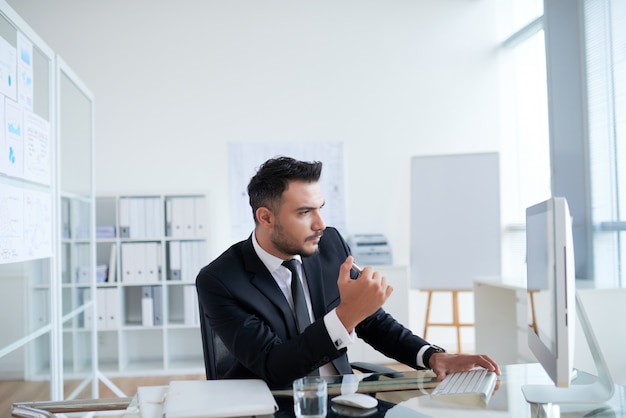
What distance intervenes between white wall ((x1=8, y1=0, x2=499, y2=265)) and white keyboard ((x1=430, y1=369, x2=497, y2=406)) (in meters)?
3.60

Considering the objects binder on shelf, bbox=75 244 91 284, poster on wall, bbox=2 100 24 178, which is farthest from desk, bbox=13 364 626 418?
binder on shelf, bbox=75 244 91 284

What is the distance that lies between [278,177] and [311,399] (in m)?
0.70

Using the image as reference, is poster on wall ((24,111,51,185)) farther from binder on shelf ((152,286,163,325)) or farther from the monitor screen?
the monitor screen

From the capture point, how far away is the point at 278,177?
175 centimetres

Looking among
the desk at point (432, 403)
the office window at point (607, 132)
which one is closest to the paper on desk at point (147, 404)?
the desk at point (432, 403)

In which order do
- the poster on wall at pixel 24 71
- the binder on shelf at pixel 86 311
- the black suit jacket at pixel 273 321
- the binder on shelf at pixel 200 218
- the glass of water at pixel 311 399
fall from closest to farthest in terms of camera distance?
the glass of water at pixel 311 399 → the black suit jacket at pixel 273 321 → the poster on wall at pixel 24 71 → the binder on shelf at pixel 86 311 → the binder on shelf at pixel 200 218

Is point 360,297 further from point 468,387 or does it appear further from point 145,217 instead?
point 145,217

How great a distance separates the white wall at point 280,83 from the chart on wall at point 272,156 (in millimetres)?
99

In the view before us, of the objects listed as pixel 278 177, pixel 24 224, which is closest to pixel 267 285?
pixel 278 177

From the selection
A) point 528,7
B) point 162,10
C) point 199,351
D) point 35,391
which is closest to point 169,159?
point 162,10

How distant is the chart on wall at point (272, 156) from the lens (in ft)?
16.5

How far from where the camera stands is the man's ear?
1.76 metres

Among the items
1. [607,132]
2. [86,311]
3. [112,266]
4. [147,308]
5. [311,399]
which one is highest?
[607,132]

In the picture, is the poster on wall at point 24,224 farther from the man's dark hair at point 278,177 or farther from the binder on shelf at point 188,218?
the binder on shelf at point 188,218
